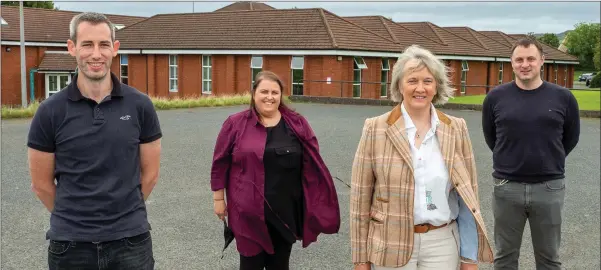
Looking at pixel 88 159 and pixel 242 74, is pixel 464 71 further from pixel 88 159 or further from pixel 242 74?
pixel 88 159

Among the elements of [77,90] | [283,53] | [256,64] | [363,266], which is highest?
[283,53]

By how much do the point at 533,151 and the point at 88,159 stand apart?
10.1ft

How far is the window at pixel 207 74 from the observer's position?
120ft

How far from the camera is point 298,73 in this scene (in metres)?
33.1

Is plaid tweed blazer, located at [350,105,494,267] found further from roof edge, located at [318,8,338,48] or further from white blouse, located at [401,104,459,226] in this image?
roof edge, located at [318,8,338,48]

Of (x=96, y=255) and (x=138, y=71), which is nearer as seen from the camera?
(x=96, y=255)

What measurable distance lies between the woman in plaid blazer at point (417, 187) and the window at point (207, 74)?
33.4 meters

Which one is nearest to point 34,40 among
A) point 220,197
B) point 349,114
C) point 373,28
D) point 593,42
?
point 373,28

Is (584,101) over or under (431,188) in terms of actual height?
under

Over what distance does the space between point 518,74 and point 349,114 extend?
1718cm

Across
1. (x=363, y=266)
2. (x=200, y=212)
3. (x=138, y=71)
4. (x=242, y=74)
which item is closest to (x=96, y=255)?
(x=363, y=266)

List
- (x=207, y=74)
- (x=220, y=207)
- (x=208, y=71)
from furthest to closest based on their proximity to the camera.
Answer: (x=207, y=74)
(x=208, y=71)
(x=220, y=207)

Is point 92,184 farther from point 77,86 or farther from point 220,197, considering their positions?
point 220,197

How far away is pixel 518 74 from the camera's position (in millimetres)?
4668
